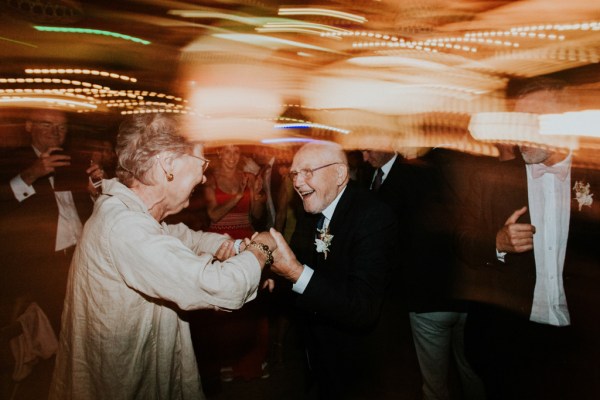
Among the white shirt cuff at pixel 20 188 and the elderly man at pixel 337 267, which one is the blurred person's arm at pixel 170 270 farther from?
the white shirt cuff at pixel 20 188

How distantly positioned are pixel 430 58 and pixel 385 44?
1072 mm

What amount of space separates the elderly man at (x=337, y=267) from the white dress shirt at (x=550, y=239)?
0.88m

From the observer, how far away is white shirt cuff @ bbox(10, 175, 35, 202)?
11.0 ft

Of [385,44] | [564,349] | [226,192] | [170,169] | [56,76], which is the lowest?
[564,349]

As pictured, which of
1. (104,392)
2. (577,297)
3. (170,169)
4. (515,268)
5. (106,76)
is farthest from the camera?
(106,76)

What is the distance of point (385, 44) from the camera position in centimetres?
716

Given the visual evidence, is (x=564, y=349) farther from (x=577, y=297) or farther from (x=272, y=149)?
(x=272, y=149)

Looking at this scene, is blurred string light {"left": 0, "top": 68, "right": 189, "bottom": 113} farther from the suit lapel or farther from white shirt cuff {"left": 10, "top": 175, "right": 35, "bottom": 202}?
the suit lapel

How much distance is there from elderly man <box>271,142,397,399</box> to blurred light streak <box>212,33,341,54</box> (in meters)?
6.43

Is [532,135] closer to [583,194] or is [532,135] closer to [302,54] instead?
[583,194]

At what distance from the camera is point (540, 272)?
6.95 feet

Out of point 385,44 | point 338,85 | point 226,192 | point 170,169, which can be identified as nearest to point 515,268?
point 170,169

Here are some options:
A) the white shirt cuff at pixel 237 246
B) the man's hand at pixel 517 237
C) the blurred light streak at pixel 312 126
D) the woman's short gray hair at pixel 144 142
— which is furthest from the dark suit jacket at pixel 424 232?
the blurred light streak at pixel 312 126

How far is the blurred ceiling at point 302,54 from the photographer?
6.00 metres
